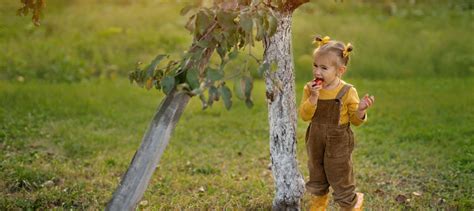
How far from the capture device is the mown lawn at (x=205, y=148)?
480cm

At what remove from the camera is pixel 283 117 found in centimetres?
418

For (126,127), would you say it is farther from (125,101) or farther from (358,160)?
(358,160)

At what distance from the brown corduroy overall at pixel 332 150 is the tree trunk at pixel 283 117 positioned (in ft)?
0.66

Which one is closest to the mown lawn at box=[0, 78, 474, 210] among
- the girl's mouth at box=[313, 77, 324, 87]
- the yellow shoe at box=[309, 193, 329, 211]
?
the yellow shoe at box=[309, 193, 329, 211]

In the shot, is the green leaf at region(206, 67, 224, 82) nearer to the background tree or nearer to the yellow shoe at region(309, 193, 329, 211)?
the background tree

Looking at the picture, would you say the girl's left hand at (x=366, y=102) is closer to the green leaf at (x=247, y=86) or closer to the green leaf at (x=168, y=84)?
the green leaf at (x=247, y=86)

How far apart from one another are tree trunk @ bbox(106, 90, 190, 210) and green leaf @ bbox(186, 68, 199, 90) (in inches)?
5.7

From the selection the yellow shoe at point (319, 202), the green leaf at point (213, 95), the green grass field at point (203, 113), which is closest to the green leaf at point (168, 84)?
the green leaf at point (213, 95)

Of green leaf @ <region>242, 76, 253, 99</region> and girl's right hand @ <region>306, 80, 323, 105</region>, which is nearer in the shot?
green leaf @ <region>242, 76, 253, 99</region>

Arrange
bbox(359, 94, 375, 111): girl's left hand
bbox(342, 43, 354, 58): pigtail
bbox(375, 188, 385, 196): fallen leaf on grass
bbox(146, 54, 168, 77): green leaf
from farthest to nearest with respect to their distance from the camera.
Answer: bbox(375, 188, 385, 196): fallen leaf on grass
bbox(342, 43, 354, 58): pigtail
bbox(359, 94, 375, 111): girl's left hand
bbox(146, 54, 168, 77): green leaf

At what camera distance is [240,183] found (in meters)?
5.12

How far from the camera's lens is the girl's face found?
3.87m

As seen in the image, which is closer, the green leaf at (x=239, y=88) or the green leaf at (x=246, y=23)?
the green leaf at (x=239, y=88)

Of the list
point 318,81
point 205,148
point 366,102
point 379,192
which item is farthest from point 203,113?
point 366,102
